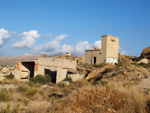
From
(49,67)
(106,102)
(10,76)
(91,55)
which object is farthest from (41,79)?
(106,102)

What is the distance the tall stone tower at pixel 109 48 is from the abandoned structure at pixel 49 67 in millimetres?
6980

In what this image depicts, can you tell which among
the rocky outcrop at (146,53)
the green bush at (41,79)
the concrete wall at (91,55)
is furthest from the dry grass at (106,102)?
the rocky outcrop at (146,53)

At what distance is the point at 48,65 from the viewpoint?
25.2m

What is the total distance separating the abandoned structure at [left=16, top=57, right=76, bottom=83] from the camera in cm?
2431

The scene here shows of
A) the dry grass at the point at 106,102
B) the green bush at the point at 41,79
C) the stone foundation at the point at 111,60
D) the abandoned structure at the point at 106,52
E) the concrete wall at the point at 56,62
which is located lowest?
the green bush at the point at 41,79

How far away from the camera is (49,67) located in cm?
2516

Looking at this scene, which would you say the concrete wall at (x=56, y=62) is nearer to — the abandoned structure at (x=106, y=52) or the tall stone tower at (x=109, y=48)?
the abandoned structure at (x=106, y=52)

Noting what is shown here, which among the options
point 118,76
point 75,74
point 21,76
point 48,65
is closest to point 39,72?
point 48,65

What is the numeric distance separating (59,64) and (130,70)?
31.4 feet

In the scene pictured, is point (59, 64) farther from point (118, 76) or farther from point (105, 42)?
point (105, 42)

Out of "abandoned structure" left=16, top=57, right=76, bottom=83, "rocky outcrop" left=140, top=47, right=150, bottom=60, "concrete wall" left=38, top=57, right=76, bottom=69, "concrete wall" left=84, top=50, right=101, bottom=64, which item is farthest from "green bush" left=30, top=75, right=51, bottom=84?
"rocky outcrop" left=140, top=47, right=150, bottom=60

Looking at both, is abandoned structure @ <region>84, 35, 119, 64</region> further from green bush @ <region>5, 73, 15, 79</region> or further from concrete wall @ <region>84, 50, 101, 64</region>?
green bush @ <region>5, 73, 15, 79</region>

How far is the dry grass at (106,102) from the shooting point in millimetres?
5484

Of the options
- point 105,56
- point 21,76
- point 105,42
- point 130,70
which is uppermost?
point 105,42
